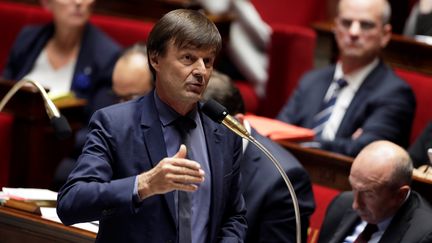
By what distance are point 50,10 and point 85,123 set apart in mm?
593

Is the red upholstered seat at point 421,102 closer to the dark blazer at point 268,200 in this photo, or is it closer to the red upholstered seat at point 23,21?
the dark blazer at point 268,200

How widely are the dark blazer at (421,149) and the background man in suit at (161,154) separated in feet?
3.45

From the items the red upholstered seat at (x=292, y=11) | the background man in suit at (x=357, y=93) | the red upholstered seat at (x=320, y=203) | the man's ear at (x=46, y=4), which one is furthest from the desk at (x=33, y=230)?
the red upholstered seat at (x=292, y=11)

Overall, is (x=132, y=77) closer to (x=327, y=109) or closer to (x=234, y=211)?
(x=327, y=109)

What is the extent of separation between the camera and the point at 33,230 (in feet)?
7.04

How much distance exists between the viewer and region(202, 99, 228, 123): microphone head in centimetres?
168

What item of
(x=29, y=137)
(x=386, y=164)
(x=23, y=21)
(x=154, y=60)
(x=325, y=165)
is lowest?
(x=29, y=137)

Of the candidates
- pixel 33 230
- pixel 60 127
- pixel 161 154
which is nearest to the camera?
pixel 161 154

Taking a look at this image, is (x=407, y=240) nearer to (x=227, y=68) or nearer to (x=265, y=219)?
(x=265, y=219)

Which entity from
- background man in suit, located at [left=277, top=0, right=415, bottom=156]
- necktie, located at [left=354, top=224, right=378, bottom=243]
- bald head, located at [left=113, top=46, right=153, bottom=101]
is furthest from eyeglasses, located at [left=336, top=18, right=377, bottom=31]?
necktie, located at [left=354, top=224, right=378, bottom=243]

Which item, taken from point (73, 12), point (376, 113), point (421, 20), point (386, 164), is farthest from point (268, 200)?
point (73, 12)

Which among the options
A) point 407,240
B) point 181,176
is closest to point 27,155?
A: point 407,240

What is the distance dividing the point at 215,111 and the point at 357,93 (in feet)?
4.77

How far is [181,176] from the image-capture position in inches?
59.8
